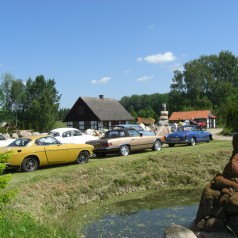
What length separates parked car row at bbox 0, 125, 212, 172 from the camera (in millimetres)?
15523

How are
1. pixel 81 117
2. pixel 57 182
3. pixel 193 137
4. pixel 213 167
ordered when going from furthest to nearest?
pixel 81 117 → pixel 193 137 → pixel 213 167 → pixel 57 182

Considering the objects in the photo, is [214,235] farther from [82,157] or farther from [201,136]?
[201,136]

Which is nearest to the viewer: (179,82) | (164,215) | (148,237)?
(148,237)

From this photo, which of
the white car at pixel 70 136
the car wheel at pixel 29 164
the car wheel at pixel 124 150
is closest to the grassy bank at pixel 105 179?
the car wheel at pixel 29 164

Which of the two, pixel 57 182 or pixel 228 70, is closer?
pixel 57 182

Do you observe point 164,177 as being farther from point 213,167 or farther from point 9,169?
point 9,169

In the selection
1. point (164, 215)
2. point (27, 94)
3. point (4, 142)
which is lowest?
point (164, 215)

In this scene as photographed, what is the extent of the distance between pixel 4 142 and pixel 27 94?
59.6m

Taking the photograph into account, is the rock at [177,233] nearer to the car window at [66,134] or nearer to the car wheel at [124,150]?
the car wheel at [124,150]

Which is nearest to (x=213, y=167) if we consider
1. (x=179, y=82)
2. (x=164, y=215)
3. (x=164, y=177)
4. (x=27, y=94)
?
(x=164, y=177)

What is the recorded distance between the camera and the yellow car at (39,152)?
598 inches

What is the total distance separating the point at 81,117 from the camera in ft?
208

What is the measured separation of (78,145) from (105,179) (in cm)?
297

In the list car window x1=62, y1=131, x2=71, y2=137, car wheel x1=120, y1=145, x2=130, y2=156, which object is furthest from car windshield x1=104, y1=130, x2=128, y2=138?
car window x1=62, y1=131, x2=71, y2=137
